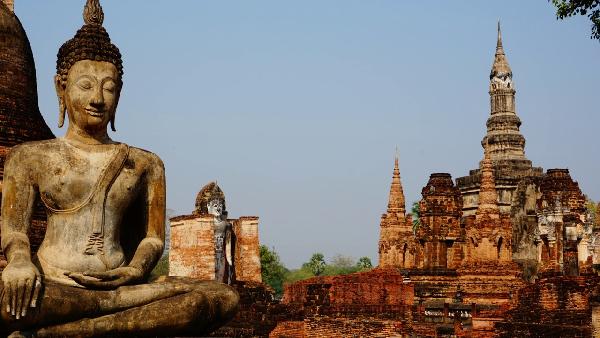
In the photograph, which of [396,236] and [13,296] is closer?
[13,296]

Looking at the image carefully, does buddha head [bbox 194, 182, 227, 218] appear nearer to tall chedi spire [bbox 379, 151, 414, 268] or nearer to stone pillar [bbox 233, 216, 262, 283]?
stone pillar [bbox 233, 216, 262, 283]

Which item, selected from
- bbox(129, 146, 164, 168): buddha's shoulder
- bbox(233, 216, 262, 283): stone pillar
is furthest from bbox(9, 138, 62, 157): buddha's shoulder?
bbox(233, 216, 262, 283): stone pillar

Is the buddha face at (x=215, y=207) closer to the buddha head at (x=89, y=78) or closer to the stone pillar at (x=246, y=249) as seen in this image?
the stone pillar at (x=246, y=249)

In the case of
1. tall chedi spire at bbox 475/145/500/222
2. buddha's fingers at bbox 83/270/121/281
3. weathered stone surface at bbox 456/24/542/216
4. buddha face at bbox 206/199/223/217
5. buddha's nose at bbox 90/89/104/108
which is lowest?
buddha's fingers at bbox 83/270/121/281

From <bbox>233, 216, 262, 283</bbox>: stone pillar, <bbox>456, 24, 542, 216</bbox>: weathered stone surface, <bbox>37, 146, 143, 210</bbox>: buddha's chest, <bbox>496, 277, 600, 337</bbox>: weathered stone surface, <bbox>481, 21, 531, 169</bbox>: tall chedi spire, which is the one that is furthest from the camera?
<bbox>481, 21, 531, 169</bbox>: tall chedi spire

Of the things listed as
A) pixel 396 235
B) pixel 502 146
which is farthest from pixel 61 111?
pixel 502 146

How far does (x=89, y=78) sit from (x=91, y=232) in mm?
816

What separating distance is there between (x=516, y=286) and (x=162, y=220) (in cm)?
1933

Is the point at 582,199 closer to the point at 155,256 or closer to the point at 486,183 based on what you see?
the point at 486,183

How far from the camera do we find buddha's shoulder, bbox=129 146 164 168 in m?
5.64

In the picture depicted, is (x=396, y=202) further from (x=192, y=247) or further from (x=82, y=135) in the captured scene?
(x=82, y=135)

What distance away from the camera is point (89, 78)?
5.60 m

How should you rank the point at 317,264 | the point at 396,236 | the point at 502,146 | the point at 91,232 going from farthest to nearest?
the point at 317,264 → the point at 502,146 → the point at 396,236 → the point at 91,232

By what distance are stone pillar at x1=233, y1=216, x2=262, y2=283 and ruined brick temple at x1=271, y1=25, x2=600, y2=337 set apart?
0.96 m
